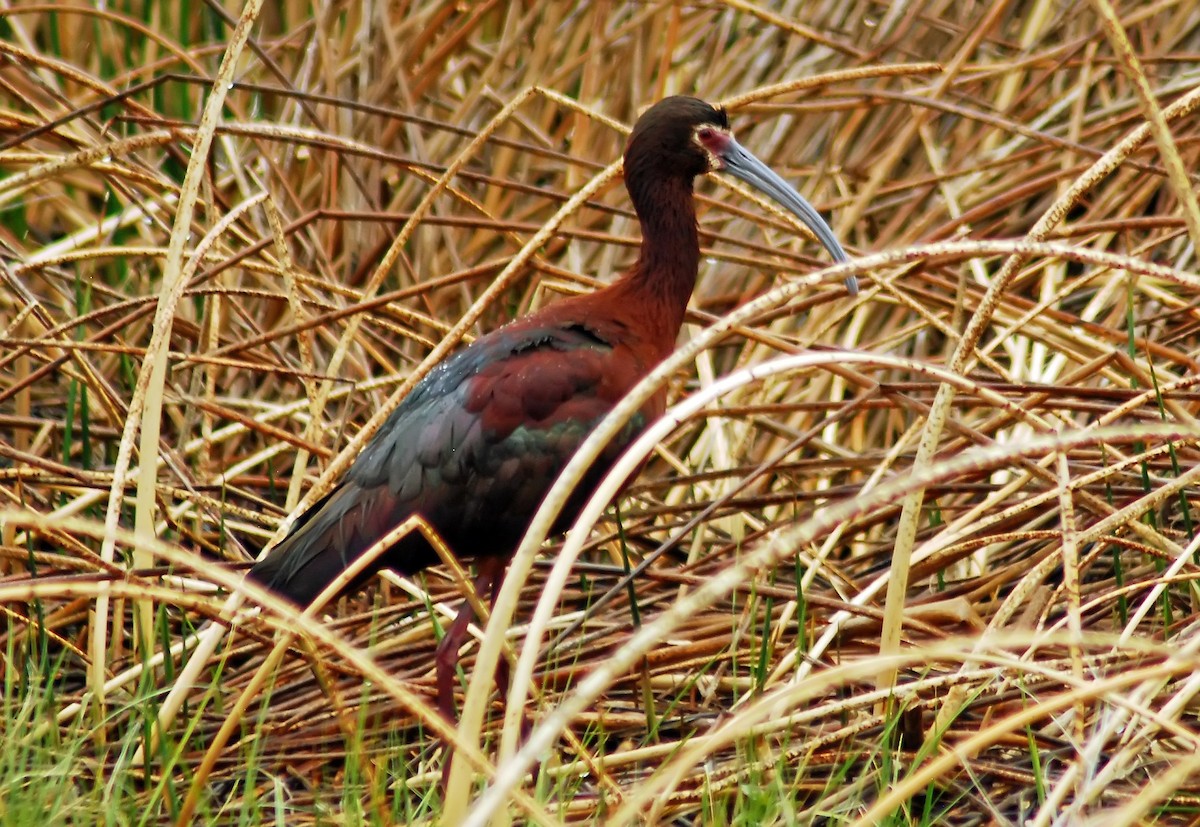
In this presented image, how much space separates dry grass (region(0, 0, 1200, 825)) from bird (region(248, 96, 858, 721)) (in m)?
0.16

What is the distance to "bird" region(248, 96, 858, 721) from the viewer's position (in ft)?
11.7

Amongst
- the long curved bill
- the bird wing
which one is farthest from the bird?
the long curved bill

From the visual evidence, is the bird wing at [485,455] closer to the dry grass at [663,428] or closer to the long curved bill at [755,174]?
the dry grass at [663,428]

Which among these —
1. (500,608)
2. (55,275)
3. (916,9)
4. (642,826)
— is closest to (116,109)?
(55,275)

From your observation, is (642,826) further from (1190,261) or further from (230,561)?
(1190,261)

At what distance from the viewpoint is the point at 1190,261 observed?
17.2 feet

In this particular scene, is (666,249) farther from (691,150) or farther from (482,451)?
(482,451)

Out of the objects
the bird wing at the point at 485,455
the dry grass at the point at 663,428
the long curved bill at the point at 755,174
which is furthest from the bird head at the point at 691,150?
the bird wing at the point at 485,455

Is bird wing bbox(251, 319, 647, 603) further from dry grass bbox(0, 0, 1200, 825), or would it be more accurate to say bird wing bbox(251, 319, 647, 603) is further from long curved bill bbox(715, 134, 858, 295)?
long curved bill bbox(715, 134, 858, 295)

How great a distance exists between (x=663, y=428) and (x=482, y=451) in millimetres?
1706

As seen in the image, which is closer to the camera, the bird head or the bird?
the bird

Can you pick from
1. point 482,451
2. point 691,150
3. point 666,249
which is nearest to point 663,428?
point 482,451

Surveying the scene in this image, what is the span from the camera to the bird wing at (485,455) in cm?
362

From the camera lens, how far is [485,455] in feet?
11.9
